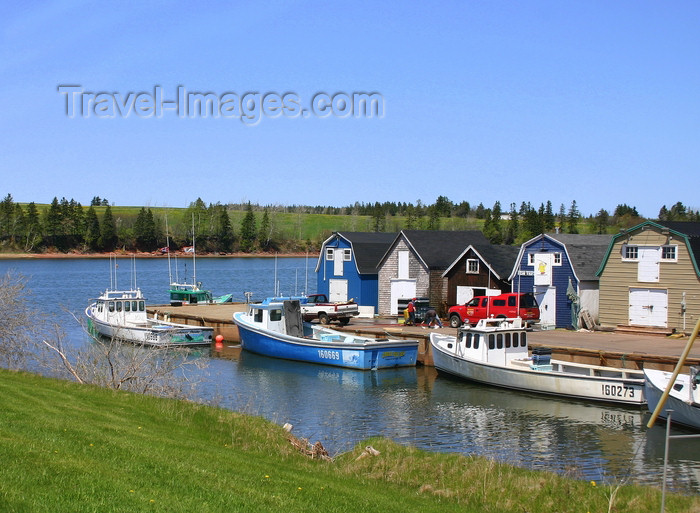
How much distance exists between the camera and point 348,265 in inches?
2137

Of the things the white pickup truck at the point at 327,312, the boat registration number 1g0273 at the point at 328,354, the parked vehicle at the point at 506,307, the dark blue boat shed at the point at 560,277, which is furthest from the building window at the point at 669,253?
A: the white pickup truck at the point at 327,312

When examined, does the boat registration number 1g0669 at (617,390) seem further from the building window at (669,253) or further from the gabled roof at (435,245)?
the gabled roof at (435,245)

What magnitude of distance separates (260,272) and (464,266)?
7866 centimetres

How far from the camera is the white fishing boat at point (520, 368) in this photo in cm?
2908

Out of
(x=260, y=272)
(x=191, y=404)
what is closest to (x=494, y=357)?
(x=191, y=404)

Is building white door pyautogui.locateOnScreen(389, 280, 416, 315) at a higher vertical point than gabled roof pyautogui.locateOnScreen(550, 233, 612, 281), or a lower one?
lower

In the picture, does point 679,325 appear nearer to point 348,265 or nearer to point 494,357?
point 494,357

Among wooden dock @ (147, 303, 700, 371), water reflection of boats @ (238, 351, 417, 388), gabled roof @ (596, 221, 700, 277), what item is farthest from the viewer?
gabled roof @ (596, 221, 700, 277)

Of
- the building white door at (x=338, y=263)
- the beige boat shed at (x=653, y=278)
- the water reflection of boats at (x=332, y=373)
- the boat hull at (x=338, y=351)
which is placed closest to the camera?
the water reflection of boats at (x=332, y=373)

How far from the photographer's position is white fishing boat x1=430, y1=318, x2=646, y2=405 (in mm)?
29078

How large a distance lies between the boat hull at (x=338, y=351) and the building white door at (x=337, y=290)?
11.9m

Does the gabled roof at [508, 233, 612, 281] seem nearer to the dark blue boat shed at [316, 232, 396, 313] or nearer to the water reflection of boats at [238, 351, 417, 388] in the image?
the dark blue boat shed at [316, 232, 396, 313]

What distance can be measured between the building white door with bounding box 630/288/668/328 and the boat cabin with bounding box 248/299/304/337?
16.8 meters

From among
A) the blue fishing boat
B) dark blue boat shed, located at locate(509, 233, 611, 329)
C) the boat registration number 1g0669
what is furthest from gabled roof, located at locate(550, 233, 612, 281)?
the boat registration number 1g0669
